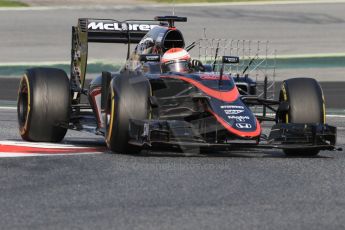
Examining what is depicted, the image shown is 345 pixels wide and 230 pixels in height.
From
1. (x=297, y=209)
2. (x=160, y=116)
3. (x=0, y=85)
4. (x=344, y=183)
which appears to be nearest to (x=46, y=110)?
(x=160, y=116)

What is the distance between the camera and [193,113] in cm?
1155

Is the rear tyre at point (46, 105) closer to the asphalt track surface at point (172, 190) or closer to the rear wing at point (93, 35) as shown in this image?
the asphalt track surface at point (172, 190)

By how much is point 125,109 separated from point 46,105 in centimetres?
190

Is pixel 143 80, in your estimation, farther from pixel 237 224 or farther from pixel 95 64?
pixel 95 64

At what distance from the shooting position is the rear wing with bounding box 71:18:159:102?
13922 millimetres

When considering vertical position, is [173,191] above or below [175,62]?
Answer: below

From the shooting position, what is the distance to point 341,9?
111 ft

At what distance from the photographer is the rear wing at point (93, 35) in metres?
13.9

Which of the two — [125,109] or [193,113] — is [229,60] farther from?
[125,109]

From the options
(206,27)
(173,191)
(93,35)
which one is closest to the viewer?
(173,191)

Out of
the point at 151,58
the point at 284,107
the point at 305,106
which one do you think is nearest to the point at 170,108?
the point at 151,58

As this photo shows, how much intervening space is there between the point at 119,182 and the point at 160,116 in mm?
2571

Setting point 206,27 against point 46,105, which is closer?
point 46,105

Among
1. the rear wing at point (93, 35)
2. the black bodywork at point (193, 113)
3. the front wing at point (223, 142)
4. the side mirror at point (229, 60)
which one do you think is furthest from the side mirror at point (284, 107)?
the rear wing at point (93, 35)
